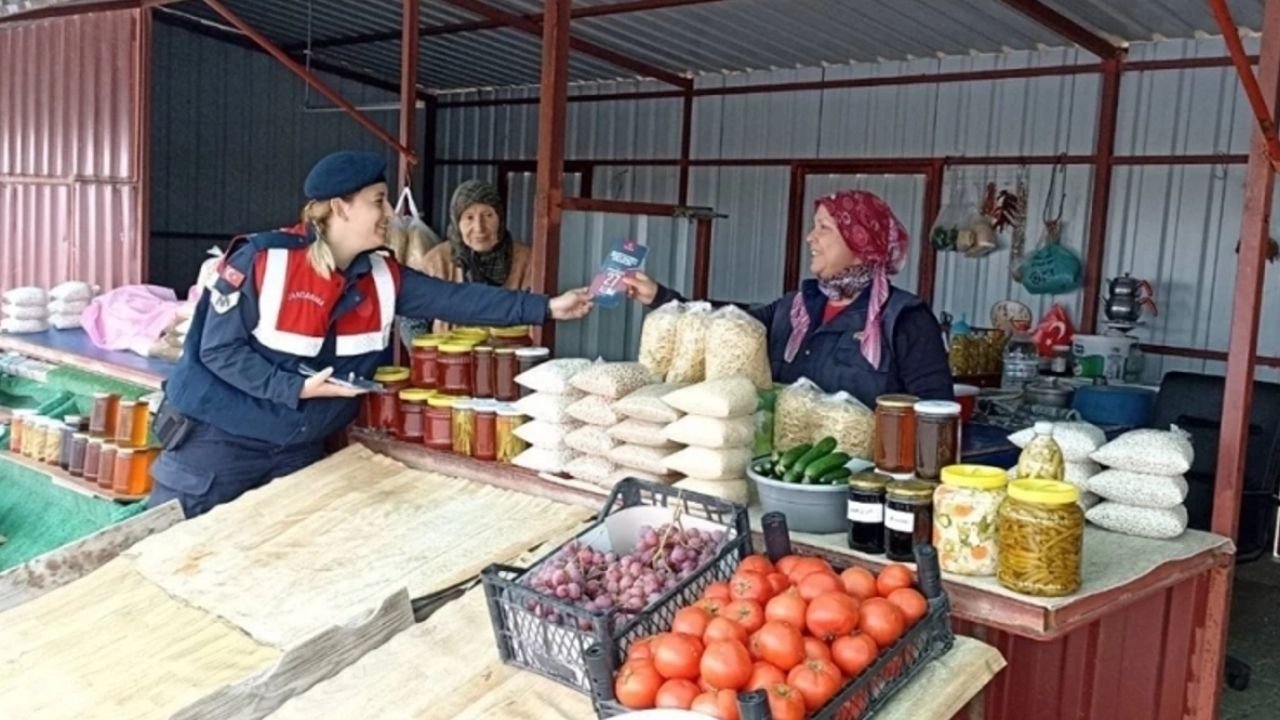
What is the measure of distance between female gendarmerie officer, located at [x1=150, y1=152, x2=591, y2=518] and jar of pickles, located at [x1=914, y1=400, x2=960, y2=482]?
1.17m

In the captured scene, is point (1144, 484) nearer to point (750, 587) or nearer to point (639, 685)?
point (750, 587)

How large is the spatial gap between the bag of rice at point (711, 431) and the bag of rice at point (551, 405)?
321 mm

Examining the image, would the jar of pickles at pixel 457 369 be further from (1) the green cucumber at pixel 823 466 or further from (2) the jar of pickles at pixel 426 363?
(1) the green cucumber at pixel 823 466

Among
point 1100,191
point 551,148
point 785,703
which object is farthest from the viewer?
point 1100,191

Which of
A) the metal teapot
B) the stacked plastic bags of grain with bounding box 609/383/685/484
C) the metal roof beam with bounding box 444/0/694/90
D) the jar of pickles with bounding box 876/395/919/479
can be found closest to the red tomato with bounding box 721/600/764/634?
the jar of pickles with bounding box 876/395/919/479

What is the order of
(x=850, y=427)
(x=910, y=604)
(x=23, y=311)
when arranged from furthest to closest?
(x=23, y=311)
(x=850, y=427)
(x=910, y=604)

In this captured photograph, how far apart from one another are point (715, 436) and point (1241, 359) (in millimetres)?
1043

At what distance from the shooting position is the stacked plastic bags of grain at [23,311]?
18.3 ft

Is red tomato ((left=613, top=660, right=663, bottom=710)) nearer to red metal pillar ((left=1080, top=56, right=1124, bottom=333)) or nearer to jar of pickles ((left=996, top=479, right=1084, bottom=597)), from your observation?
jar of pickles ((left=996, top=479, right=1084, bottom=597))

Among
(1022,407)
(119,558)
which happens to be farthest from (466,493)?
(1022,407)

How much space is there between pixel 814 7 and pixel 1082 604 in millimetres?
5471

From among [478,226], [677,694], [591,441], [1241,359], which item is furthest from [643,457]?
[478,226]

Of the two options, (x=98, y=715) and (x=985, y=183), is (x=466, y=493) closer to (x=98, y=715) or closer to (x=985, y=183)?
(x=98, y=715)

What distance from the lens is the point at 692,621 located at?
165 centimetres
